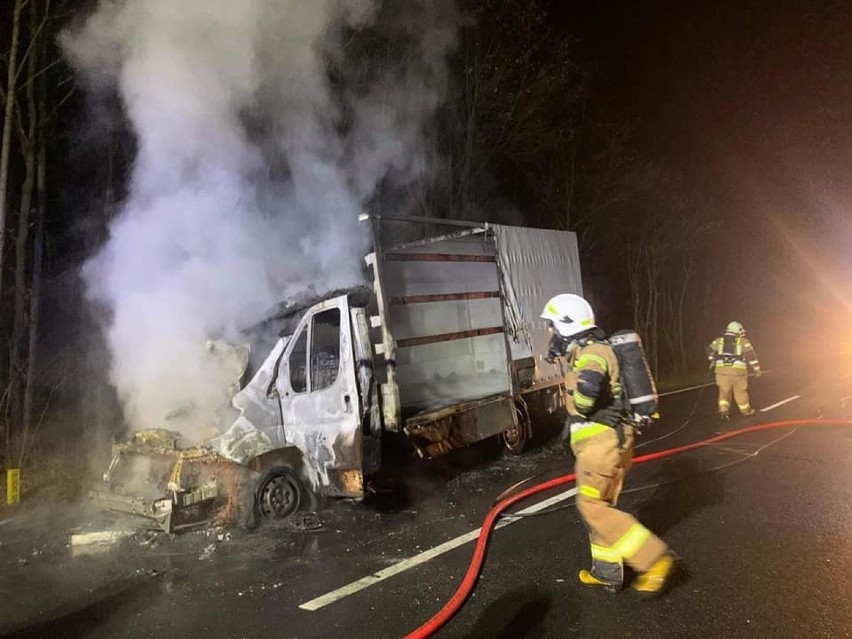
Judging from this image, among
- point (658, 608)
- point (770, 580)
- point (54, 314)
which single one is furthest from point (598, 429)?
point (54, 314)

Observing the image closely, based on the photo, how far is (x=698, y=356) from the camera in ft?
87.2

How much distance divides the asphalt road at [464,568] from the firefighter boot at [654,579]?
71 mm

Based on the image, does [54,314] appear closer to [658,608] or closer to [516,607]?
[516,607]

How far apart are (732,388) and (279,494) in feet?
23.9

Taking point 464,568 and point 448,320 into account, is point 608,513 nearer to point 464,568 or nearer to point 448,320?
point 464,568

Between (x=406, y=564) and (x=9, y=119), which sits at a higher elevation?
(x=9, y=119)

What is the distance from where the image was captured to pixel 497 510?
5438 millimetres

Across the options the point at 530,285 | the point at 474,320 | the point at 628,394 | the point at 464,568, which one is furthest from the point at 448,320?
the point at 628,394

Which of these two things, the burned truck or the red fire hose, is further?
the burned truck

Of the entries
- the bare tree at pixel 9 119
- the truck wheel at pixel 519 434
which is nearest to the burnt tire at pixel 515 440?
the truck wheel at pixel 519 434

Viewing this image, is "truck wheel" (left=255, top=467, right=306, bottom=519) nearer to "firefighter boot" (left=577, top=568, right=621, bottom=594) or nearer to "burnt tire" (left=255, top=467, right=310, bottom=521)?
"burnt tire" (left=255, top=467, right=310, bottom=521)

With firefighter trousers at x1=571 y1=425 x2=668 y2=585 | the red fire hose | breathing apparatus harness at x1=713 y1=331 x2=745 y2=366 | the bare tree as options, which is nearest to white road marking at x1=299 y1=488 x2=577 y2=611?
the red fire hose

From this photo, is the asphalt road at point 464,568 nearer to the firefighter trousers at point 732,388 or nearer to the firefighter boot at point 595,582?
the firefighter boot at point 595,582

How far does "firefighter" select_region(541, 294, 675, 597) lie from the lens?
3707 mm
